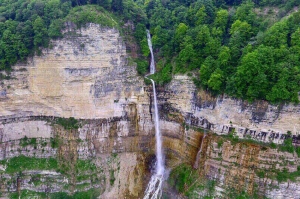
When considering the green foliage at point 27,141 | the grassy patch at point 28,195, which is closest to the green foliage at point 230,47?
the green foliage at point 27,141

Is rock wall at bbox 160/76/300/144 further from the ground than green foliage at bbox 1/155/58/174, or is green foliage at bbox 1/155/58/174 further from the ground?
rock wall at bbox 160/76/300/144

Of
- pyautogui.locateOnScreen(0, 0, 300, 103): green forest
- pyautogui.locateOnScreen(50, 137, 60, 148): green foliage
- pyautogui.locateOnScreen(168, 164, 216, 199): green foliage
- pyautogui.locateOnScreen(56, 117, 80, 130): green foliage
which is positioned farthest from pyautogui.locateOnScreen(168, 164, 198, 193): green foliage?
pyautogui.locateOnScreen(50, 137, 60, 148): green foliage

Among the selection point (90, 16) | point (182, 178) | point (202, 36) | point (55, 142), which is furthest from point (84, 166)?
point (202, 36)

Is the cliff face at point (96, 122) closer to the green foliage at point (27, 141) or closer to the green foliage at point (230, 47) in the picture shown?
the green foliage at point (27, 141)

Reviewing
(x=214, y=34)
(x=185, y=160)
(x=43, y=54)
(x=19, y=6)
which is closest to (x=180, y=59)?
(x=214, y=34)

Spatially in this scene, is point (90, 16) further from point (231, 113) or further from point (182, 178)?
point (182, 178)

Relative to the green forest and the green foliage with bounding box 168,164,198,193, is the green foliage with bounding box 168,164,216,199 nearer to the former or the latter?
the green foliage with bounding box 168,164,198,193
